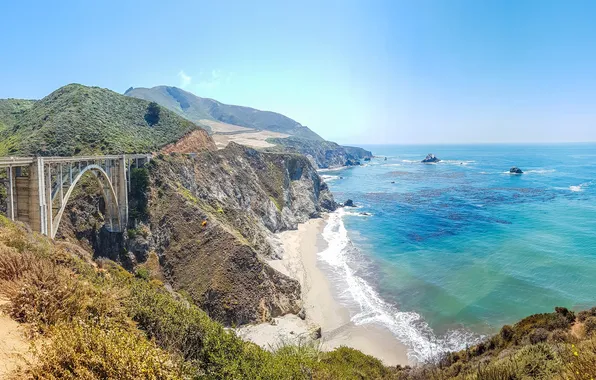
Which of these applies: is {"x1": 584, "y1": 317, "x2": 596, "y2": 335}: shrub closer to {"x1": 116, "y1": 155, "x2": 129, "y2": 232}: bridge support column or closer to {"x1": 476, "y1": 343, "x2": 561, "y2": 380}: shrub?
{"x1": 476, "y1": 343, "x2": 561, "y2": 380}: shrub

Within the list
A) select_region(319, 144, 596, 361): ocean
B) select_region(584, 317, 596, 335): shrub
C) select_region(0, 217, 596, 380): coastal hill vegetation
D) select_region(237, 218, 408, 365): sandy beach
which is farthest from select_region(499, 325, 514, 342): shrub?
select_region(237, 218, 408, 365): sandy beach

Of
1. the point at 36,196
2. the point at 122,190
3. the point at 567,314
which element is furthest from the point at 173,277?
the point at 567,314

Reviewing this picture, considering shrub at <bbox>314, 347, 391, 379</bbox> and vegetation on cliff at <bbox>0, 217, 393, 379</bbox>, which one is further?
shrub at <bbox>314, 347, 391, 379</bbox>

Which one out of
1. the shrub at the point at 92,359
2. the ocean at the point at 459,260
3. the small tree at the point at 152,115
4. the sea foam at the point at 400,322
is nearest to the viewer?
the shrub at the point at 92,359

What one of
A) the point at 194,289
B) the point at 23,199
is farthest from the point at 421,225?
the point at 23,199

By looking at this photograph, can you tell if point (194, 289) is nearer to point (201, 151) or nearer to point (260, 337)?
point (260, 337)

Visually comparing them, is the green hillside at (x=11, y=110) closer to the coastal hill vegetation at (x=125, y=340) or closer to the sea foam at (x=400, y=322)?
the coastal hill vegetation at (x=125, y=340)

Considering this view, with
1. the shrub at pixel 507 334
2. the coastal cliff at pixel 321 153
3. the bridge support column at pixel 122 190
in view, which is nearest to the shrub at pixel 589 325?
the shrub at pixel 507 334
